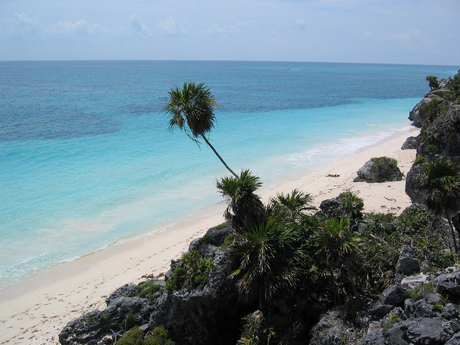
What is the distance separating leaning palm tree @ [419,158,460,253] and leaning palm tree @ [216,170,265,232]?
4.89 meters

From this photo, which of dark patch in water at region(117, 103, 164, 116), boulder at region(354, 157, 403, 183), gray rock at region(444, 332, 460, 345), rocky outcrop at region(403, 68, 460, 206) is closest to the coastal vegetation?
gray rock at region(444, 332, 460, 345)

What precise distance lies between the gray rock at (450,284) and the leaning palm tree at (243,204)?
4.75 metres

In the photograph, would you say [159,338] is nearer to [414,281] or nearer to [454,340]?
[414,281]

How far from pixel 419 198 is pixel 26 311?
1665 centimetres

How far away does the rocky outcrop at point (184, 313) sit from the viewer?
9789 millimetres

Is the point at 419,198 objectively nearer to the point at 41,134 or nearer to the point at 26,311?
the point at 26,311

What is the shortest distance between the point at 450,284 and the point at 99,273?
43.6 ft

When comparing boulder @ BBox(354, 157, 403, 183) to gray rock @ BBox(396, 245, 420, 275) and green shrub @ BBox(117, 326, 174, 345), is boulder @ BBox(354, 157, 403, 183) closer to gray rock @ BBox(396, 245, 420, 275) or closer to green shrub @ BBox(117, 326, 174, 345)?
gray rock @ BBox(396, 245, 420, 275)

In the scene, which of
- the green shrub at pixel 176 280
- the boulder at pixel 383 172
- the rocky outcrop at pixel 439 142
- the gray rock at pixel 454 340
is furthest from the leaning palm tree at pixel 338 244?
the boulder at pixel 383 172

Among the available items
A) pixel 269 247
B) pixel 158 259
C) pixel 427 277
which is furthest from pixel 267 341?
pixel 158 259

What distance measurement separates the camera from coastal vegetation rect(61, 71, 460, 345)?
812 centimetres

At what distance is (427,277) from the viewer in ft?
26.7

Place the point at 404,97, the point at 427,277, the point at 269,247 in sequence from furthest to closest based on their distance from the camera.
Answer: the point at 404,97, the point at 269,247, the point at 427,277

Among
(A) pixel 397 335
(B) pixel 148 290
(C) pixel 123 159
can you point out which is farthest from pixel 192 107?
(C) pixel 123 159
